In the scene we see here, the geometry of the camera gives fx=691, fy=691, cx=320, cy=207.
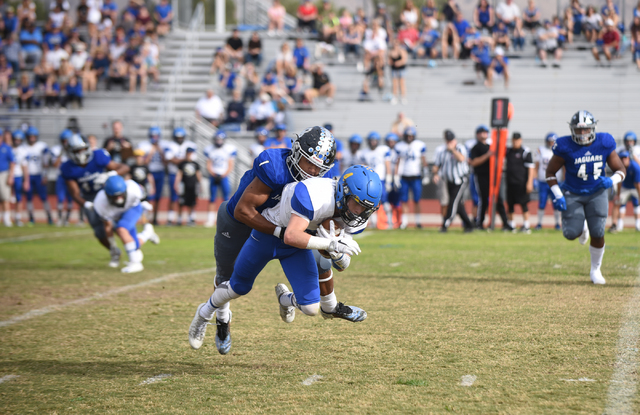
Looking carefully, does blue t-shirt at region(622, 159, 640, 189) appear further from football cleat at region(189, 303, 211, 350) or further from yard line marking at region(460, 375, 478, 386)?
football cleat at region(189, 303, 211, 350)

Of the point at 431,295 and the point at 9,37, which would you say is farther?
the point at 9,37

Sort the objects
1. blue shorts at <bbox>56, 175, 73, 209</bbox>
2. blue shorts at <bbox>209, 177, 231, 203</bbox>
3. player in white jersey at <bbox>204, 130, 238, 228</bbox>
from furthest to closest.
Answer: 1. blue shorts at <bbox>56, 175, 73, 209</bbox>
2. blue shorts at <bbox>209, 177, 231, 203</bbox>
3. player in white jersey at <bbox>204, 130, 238, 228</bbox>

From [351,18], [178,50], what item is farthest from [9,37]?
[351,18]

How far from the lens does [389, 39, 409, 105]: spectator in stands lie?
64.7 feet

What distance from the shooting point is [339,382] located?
13.6ft

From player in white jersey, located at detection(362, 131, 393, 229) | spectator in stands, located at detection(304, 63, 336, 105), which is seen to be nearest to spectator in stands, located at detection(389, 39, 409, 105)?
spectator in stands, located at detection(304, 63, 336, 105)

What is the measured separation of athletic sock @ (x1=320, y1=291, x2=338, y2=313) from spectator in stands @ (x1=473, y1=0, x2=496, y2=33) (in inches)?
698

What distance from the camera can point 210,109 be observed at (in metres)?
19.0

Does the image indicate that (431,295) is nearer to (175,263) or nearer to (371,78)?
(175,263)

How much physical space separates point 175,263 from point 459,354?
19.6ft

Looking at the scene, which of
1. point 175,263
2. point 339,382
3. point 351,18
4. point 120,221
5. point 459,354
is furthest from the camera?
point 351,18

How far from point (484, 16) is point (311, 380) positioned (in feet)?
61.4

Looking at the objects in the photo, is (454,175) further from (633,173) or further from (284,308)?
(284,308)

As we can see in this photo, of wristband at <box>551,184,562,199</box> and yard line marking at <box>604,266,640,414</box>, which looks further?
wristband at <box>551,184,562,199</box>
